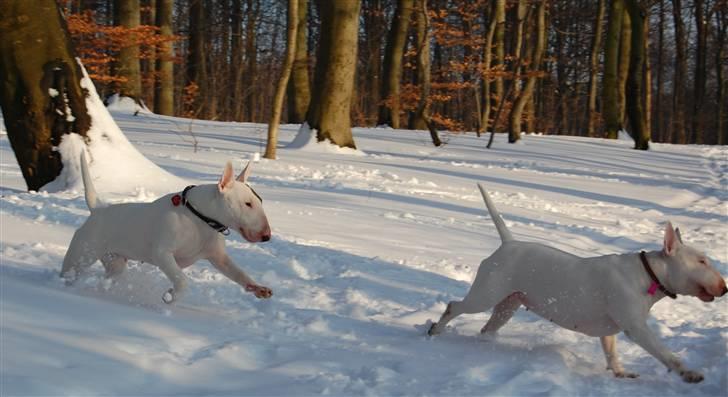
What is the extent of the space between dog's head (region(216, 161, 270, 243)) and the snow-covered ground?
0.47 m

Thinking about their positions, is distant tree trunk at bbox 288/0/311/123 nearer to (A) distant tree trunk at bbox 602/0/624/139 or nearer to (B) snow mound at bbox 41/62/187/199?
(A) distant tree trunk at bbox 602/0/624/139

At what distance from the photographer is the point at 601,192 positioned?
11.8 m

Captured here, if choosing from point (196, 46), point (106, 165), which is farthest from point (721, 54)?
point (106, 165)

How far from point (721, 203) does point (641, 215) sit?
2.55 metres

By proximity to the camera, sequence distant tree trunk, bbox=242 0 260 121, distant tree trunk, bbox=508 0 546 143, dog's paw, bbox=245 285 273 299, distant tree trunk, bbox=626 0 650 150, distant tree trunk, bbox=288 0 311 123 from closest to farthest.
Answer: dog's paw, bbox=245 285 273 299 < distant tree trunk, bbox=508 0 546 143 < distant tree trunk, bbox=626 0 650 150 < distant tree trunk, bbox=288 0 311 123 < distant tree trunk, bbox=242 0 260 121

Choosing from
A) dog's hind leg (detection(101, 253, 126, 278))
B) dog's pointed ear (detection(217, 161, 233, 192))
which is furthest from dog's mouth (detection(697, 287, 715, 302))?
dog's hind leg (detection(101, 253, 126, 278))

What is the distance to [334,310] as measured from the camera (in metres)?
4.66

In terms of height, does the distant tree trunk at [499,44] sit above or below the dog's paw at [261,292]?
above

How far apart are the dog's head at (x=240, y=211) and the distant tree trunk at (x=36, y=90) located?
4322 millimetres

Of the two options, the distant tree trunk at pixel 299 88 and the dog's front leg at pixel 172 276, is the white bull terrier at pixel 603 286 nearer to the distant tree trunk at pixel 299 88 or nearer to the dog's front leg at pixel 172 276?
the dog's front leg at pixel 172 276

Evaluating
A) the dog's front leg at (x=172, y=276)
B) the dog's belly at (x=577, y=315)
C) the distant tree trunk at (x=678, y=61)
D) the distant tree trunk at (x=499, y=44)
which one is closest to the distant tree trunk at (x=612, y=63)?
the distant tree trunk at (x=499, y=44)

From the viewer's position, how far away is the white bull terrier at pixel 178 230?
14.1 feet

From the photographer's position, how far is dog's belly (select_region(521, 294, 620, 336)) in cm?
374

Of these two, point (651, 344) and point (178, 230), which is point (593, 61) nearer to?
point (178, 230)
